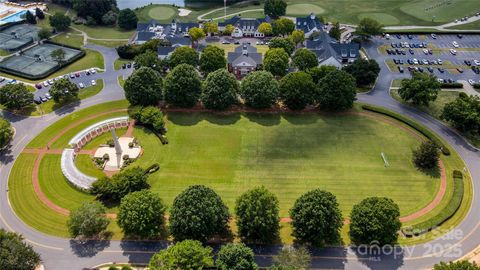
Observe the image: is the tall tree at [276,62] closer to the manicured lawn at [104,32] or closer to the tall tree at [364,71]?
the tall tree at [364,71]

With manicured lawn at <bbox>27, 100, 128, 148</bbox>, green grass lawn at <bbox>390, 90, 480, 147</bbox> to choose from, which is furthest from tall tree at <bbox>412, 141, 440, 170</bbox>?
manicured lawn at <bbox>27, 100, 128, 148</bbox>

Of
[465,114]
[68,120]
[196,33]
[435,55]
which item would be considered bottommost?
[68,120]

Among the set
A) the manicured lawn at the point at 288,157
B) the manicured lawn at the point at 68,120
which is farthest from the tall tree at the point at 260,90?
the manicured lawn at the point at 68,120

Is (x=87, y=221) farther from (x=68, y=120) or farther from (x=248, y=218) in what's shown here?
(x=68, y=120)

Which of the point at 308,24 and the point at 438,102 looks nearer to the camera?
the point at 438,102

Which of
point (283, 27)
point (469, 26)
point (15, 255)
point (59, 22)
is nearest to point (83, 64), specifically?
point (59, 22)

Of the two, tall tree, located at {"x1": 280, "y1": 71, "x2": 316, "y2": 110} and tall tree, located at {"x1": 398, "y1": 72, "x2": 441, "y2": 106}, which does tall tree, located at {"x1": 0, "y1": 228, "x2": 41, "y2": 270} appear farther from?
tall tree, located at {"x1": 398, "y1": 72, "x2": 441, "y2": 106}
